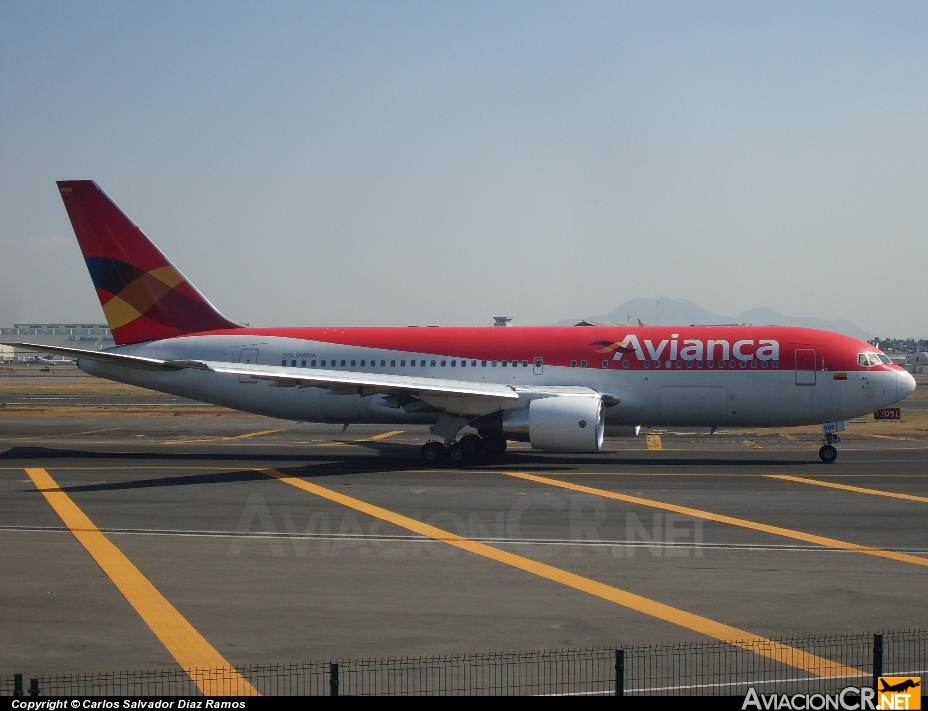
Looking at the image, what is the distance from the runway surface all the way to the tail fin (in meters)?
6.58

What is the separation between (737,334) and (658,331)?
281cm

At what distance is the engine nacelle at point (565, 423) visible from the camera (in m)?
30.1

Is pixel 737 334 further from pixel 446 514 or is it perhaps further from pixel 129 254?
pixel 129 254

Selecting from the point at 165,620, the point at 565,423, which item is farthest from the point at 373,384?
the point at 165,620

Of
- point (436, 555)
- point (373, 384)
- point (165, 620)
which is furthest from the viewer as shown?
point (373, 384)

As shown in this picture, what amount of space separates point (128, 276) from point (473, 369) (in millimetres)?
14343

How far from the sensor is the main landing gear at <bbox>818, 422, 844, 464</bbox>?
1256 inches

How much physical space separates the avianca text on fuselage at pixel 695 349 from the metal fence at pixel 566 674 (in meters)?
21.2

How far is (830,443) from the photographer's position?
106 feet

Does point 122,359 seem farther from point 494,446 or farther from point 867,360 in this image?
point 867,360

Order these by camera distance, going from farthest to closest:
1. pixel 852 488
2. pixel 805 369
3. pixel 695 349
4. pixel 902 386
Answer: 1. pixel 695 349
2. pixel 805 369
3. pixel 902 386
4. pixel 852 488

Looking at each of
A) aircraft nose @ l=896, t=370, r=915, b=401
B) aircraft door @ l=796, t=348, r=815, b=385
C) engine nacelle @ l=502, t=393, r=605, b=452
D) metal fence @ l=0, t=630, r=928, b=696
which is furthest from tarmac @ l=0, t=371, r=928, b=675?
aircraft door @ l=796, t=348, r=815, b=385

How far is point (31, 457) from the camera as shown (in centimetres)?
3394

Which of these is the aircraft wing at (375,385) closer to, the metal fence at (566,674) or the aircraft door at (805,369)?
the aircraft door at (805,369)
